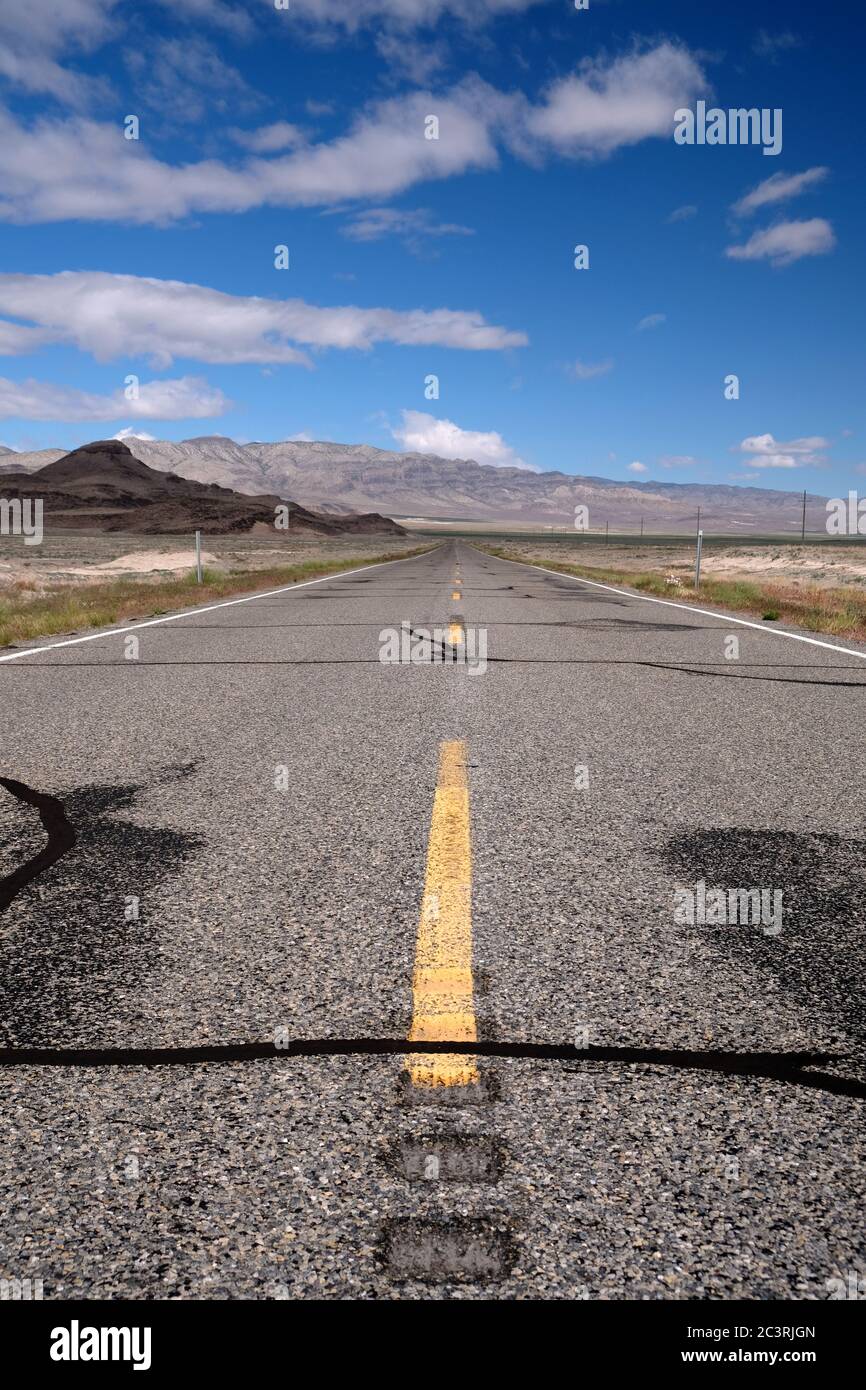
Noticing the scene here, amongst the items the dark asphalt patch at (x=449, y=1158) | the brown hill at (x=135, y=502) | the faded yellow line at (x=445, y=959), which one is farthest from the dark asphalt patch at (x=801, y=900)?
the brown hill at (x=135, y=502)

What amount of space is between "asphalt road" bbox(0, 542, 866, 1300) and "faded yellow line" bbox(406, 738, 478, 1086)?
0.12ft

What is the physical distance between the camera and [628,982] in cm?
281

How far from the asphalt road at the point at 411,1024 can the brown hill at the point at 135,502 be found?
10815 cm

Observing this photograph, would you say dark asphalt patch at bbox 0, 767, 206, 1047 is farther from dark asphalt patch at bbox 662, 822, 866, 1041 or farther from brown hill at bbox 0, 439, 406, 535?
brown hill at bbox 0, 439, 406, 535

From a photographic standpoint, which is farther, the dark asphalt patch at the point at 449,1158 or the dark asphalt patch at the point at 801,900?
the dark asphalt patch at the point at 801,900

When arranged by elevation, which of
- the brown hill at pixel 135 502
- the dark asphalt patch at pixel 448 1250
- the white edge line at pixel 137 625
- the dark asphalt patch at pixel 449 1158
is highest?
the brown hill at pixel 135 502

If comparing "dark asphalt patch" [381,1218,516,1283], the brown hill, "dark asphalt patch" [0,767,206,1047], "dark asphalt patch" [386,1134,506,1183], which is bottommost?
"dark asphalt patch" [381,1218,516,1283]

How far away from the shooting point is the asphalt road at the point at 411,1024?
179 cm

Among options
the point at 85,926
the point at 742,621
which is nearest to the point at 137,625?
the point at 742,621

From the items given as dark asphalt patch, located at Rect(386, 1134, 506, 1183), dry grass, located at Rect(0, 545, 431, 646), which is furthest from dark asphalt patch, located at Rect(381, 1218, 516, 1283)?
dry grass, located at Rect(0, 545, 431, 646)

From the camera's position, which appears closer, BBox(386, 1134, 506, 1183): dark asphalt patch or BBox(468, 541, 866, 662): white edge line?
BBox(386, 1134, 506, 1183): dark asphalt patch

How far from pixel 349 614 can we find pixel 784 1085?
13.7m

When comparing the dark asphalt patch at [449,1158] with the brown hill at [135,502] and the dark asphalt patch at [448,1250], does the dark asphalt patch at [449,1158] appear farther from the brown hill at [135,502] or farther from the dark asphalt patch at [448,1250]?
the brown hill at [135,502]

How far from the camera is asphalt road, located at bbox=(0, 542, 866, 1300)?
1785 millimetres
